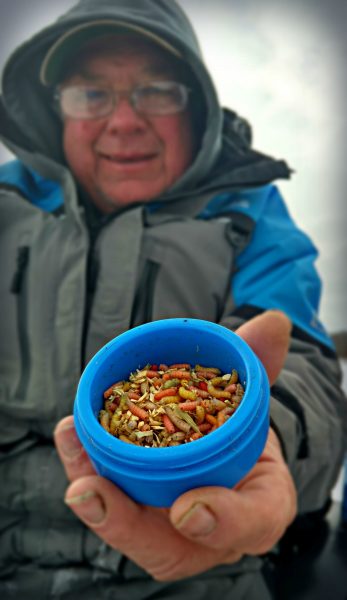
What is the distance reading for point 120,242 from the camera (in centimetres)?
65

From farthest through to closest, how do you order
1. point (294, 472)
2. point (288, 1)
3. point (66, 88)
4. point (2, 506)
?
point (288, 1), point (66, 88), point (2, 506), point (294, 472)

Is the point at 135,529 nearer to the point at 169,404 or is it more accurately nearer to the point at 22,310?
the point at 169,404

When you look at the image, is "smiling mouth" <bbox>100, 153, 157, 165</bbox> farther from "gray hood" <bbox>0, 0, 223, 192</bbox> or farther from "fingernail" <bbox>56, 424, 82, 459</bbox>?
"fingernail" <bbox>56, 424, 82, 459</bbox>

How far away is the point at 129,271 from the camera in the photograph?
0.62 meters

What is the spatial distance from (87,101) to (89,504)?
674mm

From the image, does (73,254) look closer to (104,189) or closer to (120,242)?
(120,242)

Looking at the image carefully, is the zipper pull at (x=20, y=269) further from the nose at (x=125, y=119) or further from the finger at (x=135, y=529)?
the finger at (x=135, y=529)

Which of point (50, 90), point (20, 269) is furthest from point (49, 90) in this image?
point (20, 269)

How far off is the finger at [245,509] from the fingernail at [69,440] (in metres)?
0.08

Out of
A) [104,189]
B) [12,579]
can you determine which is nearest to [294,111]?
[104,189]

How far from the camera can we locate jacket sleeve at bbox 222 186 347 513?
0.47m

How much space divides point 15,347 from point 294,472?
15.6 inches

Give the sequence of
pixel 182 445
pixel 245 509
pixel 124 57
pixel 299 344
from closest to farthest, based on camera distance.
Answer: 1. pixel 182 445
2. pixel 245 509
3. pixel 299 344
4. pixel 124 57

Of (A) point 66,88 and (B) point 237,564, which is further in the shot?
(A) point 66,88
